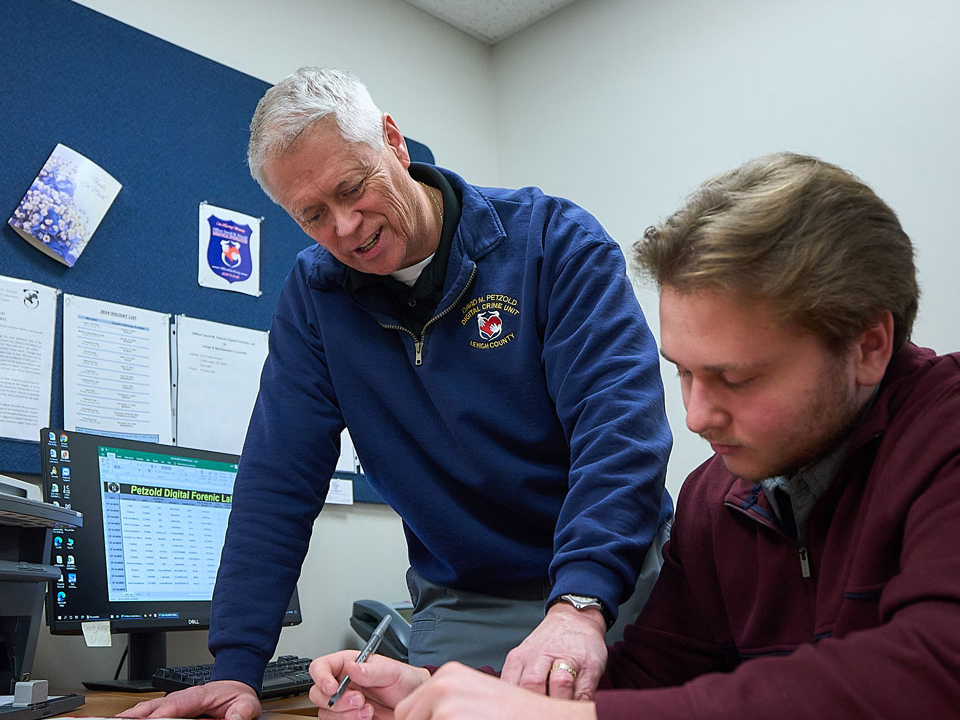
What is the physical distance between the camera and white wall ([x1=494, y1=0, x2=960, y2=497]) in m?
2.21

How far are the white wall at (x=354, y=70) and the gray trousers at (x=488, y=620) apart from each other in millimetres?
920

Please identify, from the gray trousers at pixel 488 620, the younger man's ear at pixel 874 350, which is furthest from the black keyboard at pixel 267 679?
the younger man's ear at pixel 874 350

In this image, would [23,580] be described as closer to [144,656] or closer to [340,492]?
[144,656]

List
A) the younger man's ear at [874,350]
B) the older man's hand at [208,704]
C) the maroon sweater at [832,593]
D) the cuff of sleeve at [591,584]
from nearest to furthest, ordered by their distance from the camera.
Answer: the maroon sweater at [832,593], the younger man's ear at [874,350], the cuff of sleeve at [591,584], the older man's hand at [208,704]

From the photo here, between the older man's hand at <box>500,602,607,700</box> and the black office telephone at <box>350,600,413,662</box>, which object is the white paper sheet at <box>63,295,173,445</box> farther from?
the older man's hand at <box>500,602,607,700</box>

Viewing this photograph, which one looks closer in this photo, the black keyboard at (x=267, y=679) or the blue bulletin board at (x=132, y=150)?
the black keyboard at (x=267, y=679)

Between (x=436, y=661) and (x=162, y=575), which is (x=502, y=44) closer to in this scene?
(x=162, y=575)

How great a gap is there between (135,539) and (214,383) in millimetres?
506

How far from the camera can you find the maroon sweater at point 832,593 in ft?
1.92

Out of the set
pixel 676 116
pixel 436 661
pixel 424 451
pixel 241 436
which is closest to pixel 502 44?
pixel 676 116

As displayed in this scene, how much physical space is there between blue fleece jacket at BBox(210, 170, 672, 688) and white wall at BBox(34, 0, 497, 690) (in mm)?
774

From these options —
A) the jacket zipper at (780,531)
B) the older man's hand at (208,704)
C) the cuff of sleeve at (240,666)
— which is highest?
the jacket zipper at (780,531)

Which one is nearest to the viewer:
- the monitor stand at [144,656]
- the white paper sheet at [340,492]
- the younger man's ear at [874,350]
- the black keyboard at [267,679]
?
the younger man's ear at [874,350]

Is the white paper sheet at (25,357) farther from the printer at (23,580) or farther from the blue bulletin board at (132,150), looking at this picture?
the printer at (23,580)
